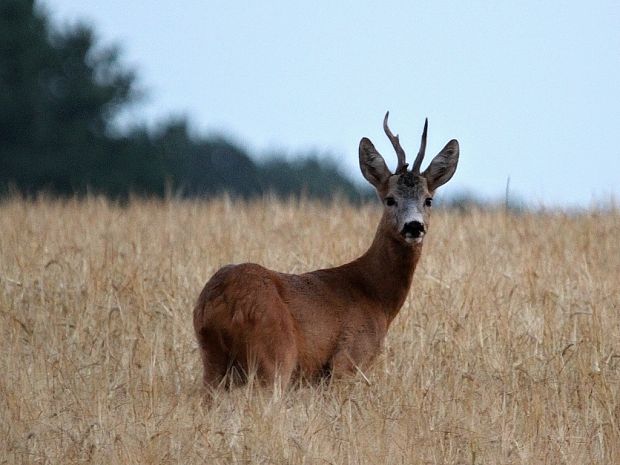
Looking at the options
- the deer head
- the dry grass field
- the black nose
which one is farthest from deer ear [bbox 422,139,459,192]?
the dry grass field

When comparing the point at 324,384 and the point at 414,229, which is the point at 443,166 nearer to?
the point at 414,229

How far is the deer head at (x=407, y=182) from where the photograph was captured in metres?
7.41

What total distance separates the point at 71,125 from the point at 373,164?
25.5 meters

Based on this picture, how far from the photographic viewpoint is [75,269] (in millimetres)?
9500

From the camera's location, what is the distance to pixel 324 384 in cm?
695

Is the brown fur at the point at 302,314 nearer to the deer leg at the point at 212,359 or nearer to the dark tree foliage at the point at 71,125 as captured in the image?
the deer leg at the point at 212,359

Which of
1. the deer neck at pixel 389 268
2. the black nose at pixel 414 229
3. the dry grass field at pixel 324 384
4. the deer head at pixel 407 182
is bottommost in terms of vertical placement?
the dry grass field at pixel 324 384

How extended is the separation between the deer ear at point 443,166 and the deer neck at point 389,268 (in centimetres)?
40

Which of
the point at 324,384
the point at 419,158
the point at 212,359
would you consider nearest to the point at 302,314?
the point at 324,384

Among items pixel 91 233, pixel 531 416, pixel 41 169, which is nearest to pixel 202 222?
pixel 91 233

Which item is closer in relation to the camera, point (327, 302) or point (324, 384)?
point (324, 384)

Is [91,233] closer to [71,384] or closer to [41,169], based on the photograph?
[71,384]

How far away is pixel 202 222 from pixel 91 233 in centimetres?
102

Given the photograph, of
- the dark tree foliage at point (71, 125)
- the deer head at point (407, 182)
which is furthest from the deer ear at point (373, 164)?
the dark tree foliage at point (71, 125)
